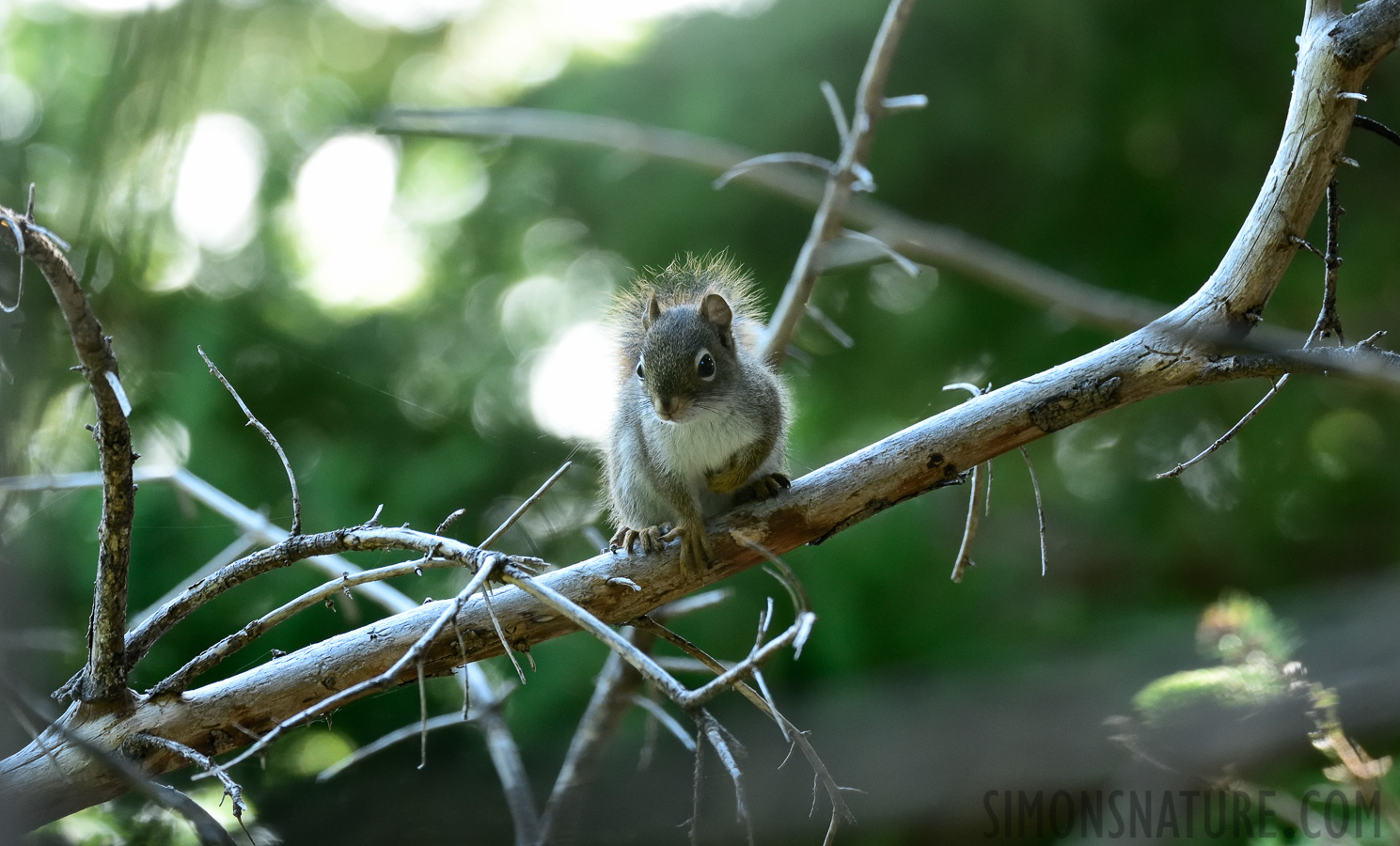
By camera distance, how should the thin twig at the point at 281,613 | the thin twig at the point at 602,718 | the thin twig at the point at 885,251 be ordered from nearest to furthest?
the thin twig at the point at 281,613 < the thin twig at the point at 885,251 < the thin twig at the point at 602,718

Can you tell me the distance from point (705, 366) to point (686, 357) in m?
0.05

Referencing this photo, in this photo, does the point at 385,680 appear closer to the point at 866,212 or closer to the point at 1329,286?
the point at 866,212

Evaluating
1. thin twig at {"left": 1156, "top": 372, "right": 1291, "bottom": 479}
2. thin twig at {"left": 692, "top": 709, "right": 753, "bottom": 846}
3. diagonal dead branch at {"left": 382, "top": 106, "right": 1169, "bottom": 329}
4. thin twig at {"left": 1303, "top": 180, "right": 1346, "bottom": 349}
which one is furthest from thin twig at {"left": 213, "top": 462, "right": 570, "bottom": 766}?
thin twig at {"left": 1303, "top": 180, "right": 1346, "bottom": 349}

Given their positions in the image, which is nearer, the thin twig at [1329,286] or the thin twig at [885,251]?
the thin twig at [1329,286]

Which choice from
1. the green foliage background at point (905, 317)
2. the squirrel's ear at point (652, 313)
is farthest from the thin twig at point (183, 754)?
the squirrel's ear at point (652, 313)

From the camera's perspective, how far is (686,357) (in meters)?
2.02

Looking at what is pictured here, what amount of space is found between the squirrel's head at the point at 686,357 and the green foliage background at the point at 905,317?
0.41 m

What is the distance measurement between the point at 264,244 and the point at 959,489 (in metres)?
2.53

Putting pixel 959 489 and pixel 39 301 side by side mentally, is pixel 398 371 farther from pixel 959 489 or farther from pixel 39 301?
pixel 959 489

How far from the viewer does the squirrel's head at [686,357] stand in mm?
1969

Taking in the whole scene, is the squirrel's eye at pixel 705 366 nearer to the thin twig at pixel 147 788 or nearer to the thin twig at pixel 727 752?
the thin twig at pixel 727 752

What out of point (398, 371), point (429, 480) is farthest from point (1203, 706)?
point (398, 371)

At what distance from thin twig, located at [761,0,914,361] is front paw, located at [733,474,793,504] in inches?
23.5

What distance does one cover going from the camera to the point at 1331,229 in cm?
133
